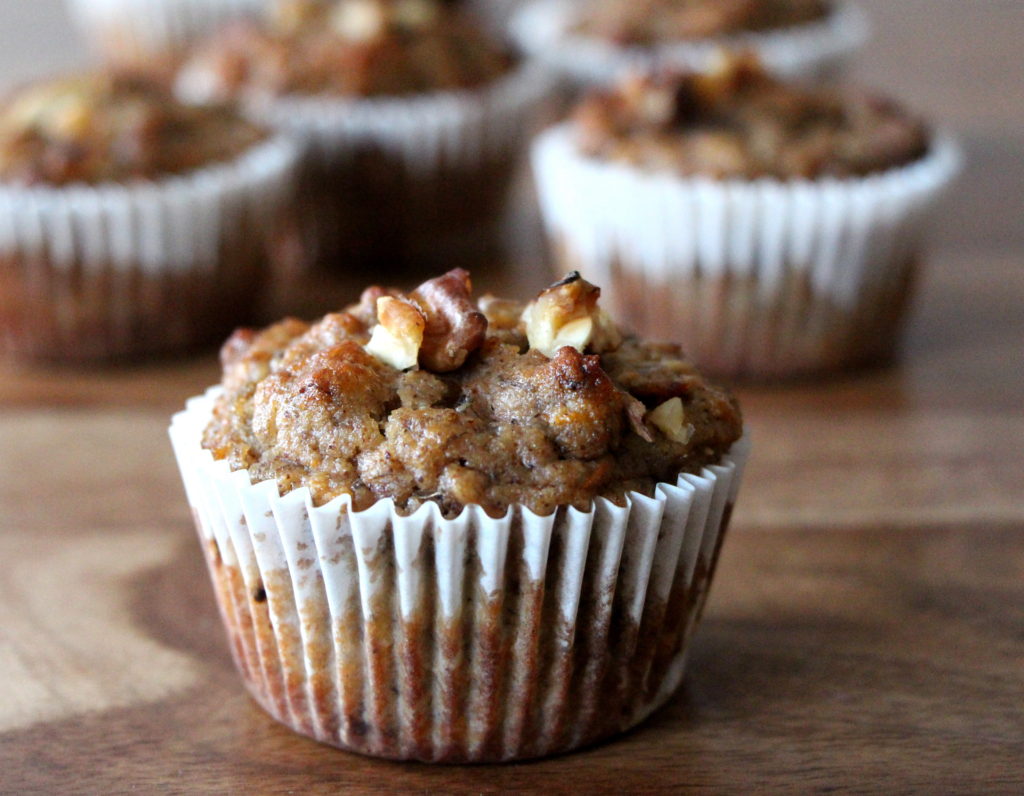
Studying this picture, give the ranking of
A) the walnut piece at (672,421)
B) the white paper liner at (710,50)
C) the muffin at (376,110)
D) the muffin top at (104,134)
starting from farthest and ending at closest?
the white paper liner at (710,50) < the muffin at (376,110) < the muffin top at (104,134) < the walnut piece at (672,421)

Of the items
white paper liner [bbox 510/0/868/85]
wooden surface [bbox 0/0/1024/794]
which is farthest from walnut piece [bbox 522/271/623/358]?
white paper liner [bbox 510/0/868/85]

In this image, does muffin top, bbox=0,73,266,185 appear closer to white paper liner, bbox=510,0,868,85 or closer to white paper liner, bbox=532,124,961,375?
white paper liner, bbox=532,124,961,375

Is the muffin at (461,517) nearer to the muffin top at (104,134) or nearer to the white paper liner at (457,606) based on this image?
the white paper liner at (457,606)

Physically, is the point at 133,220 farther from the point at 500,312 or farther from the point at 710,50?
the point at 710,50

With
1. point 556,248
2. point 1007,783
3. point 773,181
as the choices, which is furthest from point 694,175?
point 1007,783

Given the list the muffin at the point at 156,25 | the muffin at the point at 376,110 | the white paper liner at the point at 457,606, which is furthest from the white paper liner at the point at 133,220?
the muffin at the point at 156,25

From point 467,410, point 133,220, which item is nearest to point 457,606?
point 467,410
